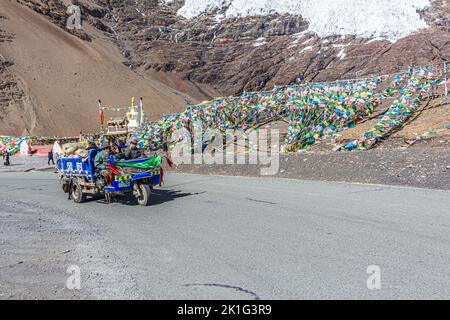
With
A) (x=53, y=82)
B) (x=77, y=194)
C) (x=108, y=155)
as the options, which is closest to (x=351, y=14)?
(x=53, y=82)

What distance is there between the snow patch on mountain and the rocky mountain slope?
0.22 meters

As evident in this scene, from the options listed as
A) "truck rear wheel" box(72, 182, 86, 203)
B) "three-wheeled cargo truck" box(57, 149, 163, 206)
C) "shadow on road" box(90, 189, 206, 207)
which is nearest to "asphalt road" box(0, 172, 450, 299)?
"shadow on road" box(90, 189, 206, 207)

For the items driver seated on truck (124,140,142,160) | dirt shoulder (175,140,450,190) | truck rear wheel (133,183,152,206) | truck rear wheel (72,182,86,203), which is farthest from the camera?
dirt shoulder (175,140,450,190)

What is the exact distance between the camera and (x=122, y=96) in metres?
71.9

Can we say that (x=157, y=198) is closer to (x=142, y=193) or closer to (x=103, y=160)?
(x=142, y=193)

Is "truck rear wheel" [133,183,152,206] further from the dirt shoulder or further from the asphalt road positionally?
the dirt shoulder

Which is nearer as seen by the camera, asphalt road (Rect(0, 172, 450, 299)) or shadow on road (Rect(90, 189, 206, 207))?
asphalt road (Rect(0, 172, 450, 299))

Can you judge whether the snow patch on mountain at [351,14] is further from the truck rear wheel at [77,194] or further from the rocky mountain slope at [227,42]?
the truck rear wheel at [77,194]

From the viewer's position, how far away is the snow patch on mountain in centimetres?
Answer: 9744

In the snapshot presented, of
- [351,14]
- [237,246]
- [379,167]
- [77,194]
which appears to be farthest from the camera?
[351,14]

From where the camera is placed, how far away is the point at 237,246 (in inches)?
287

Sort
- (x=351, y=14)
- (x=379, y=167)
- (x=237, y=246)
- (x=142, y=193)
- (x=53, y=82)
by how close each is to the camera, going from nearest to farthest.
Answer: (x=237, y=246) → (x=142, y=193) → (x=379, y=167) → (x=53, y=82) → (x=351, y=14)

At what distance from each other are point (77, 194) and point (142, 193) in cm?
245

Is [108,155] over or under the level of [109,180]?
over
